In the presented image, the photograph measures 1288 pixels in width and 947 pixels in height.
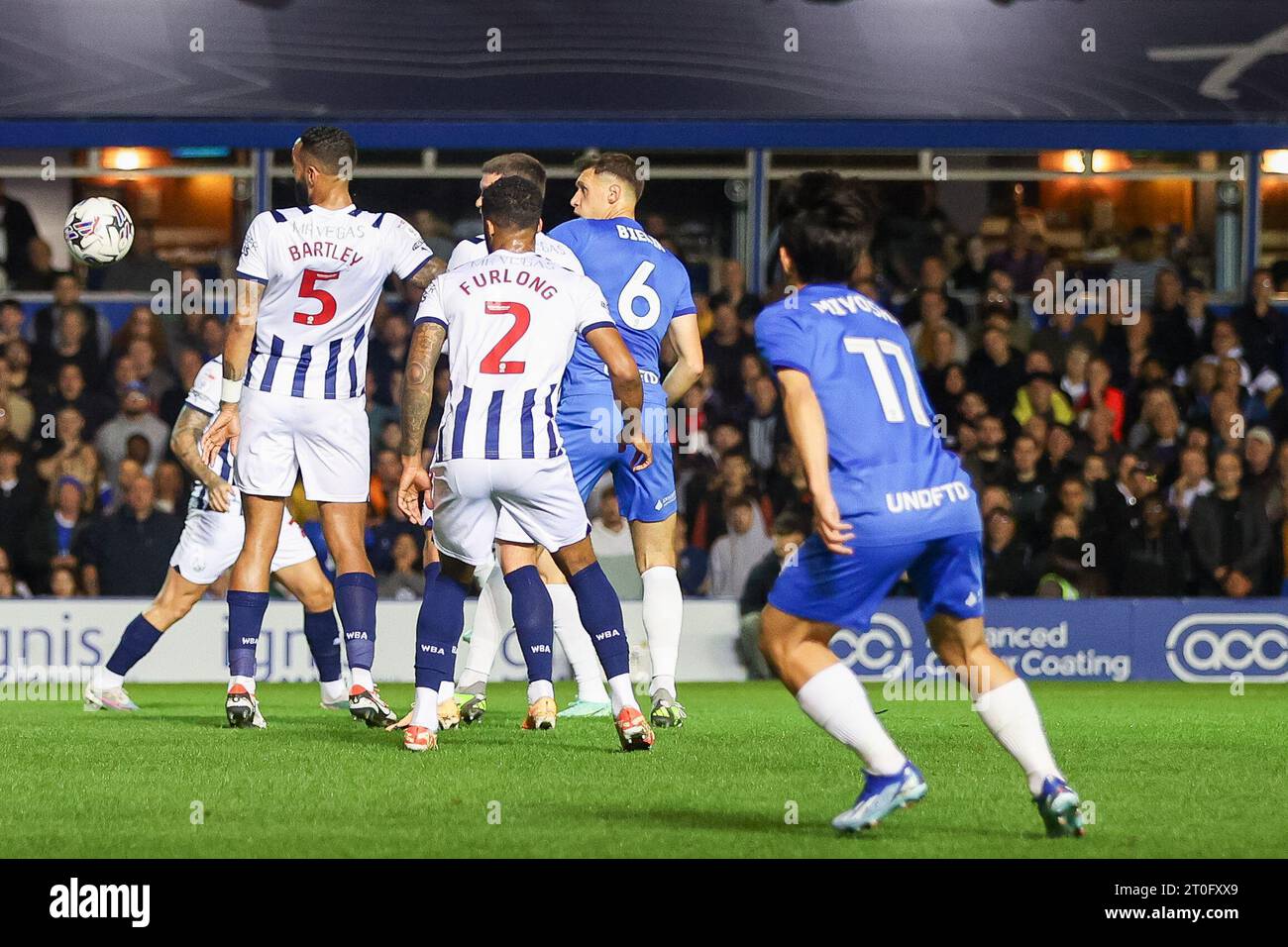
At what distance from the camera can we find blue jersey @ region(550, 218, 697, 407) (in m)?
8.20

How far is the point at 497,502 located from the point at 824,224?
2152mm

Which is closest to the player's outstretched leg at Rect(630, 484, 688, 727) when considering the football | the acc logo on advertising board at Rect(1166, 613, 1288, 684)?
the football

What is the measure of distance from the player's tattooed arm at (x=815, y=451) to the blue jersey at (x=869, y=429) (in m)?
0.04

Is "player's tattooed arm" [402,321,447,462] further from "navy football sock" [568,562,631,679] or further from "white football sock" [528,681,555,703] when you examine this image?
"white football sock" [528,681,555,703]

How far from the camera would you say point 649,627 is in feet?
27.4

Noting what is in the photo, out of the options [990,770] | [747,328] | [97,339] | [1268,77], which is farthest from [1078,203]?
[990,770]

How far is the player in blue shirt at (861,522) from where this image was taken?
530 centimetres

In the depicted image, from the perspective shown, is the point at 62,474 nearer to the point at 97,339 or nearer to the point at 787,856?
the point at 97,339

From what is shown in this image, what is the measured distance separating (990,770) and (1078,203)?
9.90 metres

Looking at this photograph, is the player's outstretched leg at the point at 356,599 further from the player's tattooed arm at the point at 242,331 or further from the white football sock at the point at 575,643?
the white football sock at the point at 575,643

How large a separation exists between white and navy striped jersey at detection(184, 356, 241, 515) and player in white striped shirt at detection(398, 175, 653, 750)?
2.02 meters

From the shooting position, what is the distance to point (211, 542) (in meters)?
9.29

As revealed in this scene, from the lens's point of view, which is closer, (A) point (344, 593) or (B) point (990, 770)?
(B) point (990, 770)

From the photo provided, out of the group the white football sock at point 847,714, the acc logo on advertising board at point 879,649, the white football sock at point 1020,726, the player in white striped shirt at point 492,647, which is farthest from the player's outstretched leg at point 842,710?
the acc logo on advertising board at point 879,649
